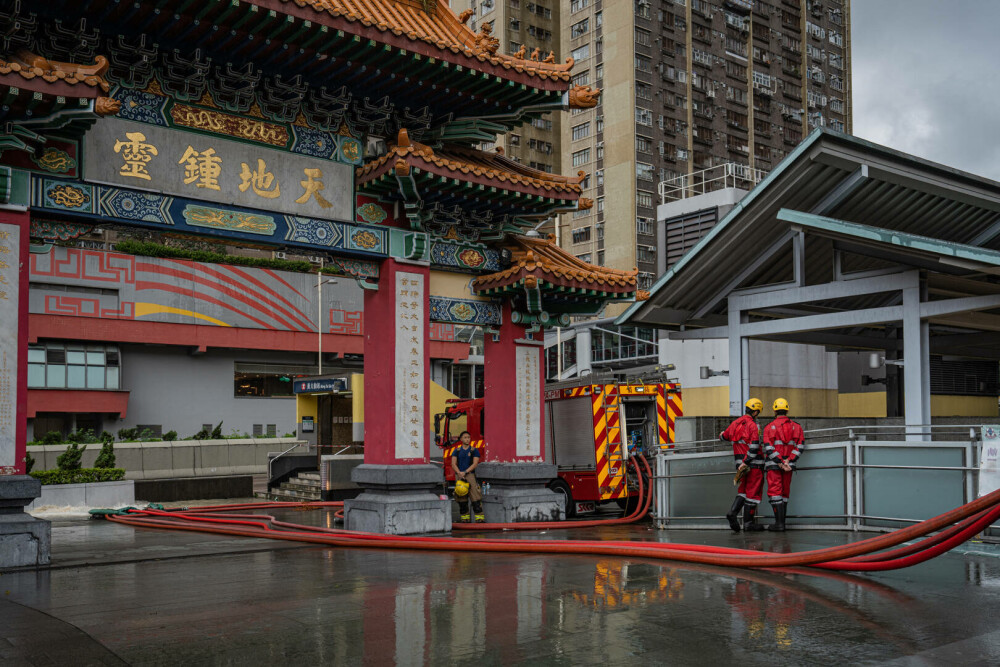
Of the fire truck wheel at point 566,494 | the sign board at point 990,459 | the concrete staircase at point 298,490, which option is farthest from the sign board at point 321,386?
the sign board at point 990,459

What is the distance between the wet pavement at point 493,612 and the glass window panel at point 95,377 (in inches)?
1247

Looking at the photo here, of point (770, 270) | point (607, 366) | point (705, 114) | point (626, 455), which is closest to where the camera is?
point (770, 270)

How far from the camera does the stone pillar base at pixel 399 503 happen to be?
14.6 metres

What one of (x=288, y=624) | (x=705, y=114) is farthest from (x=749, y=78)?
(x=288, y=624)

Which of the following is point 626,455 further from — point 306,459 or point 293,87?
point 306,459

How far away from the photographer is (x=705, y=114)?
3000 inches

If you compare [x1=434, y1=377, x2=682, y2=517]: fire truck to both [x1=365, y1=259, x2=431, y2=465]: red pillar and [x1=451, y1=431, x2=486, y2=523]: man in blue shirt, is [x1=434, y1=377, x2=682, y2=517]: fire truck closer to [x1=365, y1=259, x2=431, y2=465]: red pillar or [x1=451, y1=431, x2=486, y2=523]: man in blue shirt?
[x1=451, y1=431, x2=486, y2=523]: man in blue shirt

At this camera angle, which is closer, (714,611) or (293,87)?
(714,611)

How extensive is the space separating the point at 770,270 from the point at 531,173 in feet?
16.1

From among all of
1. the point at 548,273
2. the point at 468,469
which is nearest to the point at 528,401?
the point at 468,469

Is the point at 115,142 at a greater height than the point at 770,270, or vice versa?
the point at 115,142

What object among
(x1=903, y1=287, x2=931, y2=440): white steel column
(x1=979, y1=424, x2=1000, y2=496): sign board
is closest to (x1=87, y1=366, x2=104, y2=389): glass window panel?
(x1=903, y1=287, x2=931, y2=440): white steel column

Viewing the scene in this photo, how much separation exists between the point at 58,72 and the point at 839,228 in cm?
1081

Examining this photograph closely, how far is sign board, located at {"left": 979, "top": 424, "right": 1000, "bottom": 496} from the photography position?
35.6 ft
